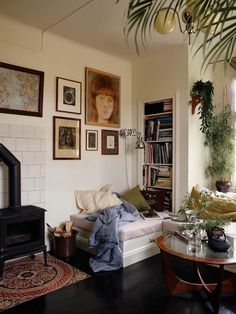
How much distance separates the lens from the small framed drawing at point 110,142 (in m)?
4.07

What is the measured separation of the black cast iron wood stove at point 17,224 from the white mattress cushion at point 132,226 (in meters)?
0.63

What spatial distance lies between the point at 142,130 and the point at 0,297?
9.83 ft

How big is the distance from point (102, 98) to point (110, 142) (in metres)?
0.70

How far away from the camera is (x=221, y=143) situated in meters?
3.95

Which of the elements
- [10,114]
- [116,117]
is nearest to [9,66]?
[10,114]

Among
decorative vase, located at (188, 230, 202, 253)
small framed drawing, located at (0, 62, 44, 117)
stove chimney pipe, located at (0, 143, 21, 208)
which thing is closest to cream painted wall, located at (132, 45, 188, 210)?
decorative vase, located at (188, 230, 202, 253)

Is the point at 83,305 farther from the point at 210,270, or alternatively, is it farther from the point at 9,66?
the point at 9,66

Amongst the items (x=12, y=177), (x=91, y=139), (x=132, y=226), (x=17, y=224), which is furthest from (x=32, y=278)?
(x=91, y=139)

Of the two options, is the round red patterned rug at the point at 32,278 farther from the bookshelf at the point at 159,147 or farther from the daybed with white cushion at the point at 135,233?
the bookshelf at the point at 159,147

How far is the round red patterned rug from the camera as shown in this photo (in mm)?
2294

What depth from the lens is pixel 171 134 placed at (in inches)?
154

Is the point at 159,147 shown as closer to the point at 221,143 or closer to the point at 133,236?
the point at 221,143

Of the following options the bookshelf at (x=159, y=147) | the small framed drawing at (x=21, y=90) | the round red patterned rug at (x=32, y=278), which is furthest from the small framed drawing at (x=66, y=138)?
the round red patterned rug at (x=32, y=278)

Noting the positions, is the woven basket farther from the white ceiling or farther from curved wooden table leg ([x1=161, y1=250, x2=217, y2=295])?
the white ceiling
